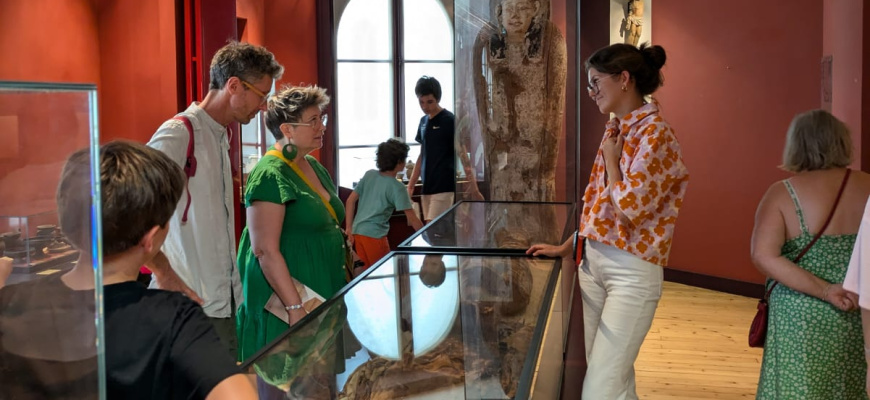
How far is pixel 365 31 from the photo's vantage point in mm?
9055

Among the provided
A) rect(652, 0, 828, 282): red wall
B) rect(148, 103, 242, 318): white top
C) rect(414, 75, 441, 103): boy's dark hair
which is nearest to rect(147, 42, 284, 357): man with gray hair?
rect(148, 103, 242, 318): white top

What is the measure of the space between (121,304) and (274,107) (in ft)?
6.03

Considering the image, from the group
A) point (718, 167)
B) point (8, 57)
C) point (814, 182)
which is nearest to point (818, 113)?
point (814, 182)

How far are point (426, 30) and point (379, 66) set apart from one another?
0.69 m

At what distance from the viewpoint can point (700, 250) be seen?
7.27m

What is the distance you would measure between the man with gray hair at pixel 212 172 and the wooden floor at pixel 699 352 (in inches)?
99.4

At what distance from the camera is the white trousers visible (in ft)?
8.61

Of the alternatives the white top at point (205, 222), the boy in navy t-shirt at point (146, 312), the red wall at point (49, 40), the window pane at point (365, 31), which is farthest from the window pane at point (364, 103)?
the boy in navy t-shirt at point (146, 312)

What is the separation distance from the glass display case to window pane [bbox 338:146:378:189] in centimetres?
834

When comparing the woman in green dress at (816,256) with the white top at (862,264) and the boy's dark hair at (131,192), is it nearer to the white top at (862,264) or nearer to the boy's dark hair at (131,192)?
the white top at (862,264)

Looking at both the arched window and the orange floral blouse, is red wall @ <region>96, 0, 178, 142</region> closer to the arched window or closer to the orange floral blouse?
the orange floral blouse

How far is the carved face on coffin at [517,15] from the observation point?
4.37 meters

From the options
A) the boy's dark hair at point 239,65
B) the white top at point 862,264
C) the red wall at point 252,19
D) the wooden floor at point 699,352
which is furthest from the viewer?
the red wall at point 252,19

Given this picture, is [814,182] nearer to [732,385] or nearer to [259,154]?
[732,385]
